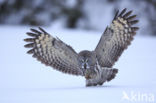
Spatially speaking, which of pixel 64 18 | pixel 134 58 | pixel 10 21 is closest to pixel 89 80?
pixel 134 58

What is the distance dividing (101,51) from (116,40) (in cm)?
22

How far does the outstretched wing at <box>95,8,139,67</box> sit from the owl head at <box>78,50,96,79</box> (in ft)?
0.38

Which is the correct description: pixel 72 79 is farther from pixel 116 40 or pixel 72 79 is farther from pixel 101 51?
pixel 116 40

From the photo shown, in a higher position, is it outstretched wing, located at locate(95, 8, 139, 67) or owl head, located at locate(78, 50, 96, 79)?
outstretched wing, located at locate(95, 8, 139, 67)

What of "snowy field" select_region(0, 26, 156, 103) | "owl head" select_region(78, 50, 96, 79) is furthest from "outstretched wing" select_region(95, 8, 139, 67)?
"snowy field" select_region(0, 26, 156, 103)

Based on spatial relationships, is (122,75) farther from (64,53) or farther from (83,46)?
(83,46)

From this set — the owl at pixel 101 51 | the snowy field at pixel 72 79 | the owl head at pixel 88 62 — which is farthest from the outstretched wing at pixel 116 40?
the snowy field at pixel 72 79

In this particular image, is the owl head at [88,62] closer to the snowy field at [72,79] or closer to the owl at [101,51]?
the owl at [101,51]

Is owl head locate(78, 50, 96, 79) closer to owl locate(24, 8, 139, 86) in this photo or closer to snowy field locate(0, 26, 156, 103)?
owl locate(24, 8, 139, 86)

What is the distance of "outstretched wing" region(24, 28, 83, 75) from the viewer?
477 centimetres

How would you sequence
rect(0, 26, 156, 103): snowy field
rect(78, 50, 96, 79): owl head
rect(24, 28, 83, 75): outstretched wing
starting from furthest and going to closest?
rect(24, 28, 83, 75): outstretched wing
rect(78, 50, 96, 79): owl head
rect(0, 26, 156, 103): snowy field

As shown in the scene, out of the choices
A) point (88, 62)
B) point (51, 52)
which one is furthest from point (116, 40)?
point (51, 52)

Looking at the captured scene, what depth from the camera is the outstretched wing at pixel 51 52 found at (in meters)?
4.77

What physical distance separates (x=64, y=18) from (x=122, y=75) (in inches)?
282
